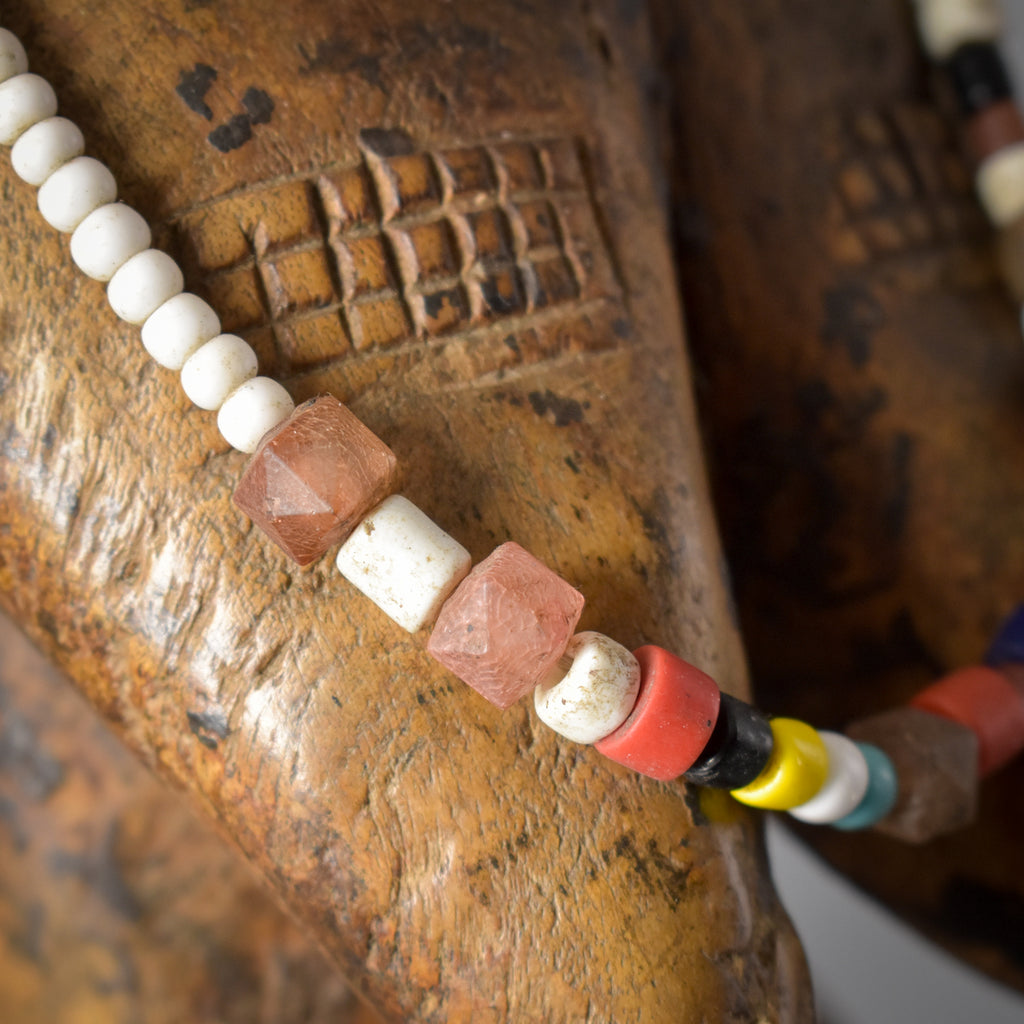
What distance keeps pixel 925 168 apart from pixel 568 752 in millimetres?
877

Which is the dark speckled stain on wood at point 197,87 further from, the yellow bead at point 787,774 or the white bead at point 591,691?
the yellow bead at point 787,774

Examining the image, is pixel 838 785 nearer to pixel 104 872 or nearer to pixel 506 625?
pixel 506 625

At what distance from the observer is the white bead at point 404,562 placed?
2.03 ft

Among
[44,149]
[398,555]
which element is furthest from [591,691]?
[44,149]

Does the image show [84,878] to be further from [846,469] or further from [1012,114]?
[1012,114]

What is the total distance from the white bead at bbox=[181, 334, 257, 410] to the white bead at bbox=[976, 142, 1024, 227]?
0.94 metres

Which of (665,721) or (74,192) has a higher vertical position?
(74,192)

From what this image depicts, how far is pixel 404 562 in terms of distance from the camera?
0.62 m

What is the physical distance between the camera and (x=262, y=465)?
2.01 feet

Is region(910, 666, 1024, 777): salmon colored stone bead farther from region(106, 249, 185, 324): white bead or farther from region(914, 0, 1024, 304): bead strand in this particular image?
region(106, 249, 185, 324): white bead

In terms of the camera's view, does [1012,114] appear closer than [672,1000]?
No

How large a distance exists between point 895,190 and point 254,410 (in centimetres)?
84

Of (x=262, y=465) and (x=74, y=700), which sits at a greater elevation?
(x=262, y=465)

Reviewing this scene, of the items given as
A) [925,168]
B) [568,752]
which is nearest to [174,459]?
[568,752]
